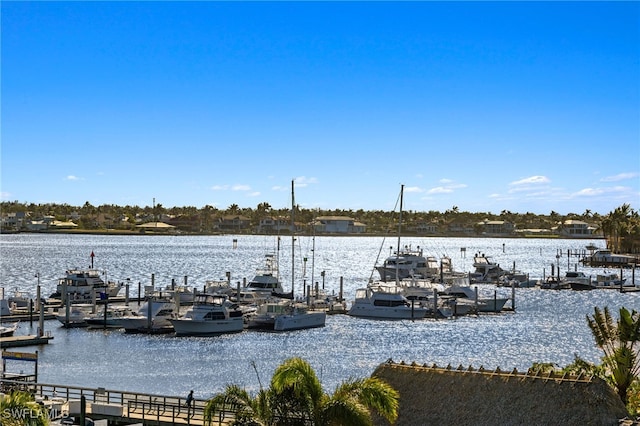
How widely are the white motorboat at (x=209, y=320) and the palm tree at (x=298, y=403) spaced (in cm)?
4483

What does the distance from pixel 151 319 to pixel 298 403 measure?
159 ft

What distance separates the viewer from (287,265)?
195875 millimetres

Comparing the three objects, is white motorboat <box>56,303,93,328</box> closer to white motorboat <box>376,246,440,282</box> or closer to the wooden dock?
the wooden dock

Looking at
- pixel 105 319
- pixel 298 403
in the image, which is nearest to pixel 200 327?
pixel 105 319

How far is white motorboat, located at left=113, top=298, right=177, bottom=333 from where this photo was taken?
67.7 metres

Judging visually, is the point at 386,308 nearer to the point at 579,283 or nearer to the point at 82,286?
the point at 82,286

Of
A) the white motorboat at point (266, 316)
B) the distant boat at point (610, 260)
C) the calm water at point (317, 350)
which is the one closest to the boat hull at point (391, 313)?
the calm water at point (317, 350)

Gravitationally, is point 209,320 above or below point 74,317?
above

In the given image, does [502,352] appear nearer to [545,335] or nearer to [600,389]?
[545,335]

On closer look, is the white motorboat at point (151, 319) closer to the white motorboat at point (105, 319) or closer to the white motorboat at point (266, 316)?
the white motorboat at point (105, 319)

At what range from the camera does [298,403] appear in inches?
843

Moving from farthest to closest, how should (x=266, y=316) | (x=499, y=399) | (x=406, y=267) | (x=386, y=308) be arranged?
(x=406, y=267) → (x=386, y=308) → (x=266, y=316) → (x=499, y=399)

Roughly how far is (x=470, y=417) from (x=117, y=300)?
217ft

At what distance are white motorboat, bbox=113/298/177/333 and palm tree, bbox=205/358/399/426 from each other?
47.4 m
